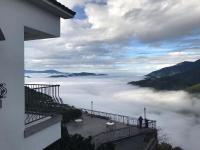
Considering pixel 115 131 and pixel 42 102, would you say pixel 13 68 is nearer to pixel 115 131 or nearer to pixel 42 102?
pixel 42 102

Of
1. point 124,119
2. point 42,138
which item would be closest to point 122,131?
point 124,119

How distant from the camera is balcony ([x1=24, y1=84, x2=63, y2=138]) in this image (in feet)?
26.0

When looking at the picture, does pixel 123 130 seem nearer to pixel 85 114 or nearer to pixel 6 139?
pixel 85 114

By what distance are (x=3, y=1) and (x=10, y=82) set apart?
64.3 inches

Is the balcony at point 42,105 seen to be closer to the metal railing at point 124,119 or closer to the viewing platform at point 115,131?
the viewing platform at point 115,131

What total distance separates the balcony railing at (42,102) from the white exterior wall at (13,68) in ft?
4.61

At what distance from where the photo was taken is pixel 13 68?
6.36m

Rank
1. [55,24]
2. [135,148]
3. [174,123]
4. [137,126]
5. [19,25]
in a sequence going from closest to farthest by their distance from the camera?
[19,25] < [55,24] < [135,148] < [137,126] < [174,123]

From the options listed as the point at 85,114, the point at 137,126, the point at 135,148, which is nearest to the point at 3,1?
the point at 135,148

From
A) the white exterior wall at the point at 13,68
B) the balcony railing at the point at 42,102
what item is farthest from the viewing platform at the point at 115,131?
the white exterior wall at the point at 13,68

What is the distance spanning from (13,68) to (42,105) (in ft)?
8.50

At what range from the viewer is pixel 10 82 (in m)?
6.29

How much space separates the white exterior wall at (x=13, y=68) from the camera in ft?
19.7

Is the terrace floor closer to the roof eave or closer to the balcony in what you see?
the balcony
